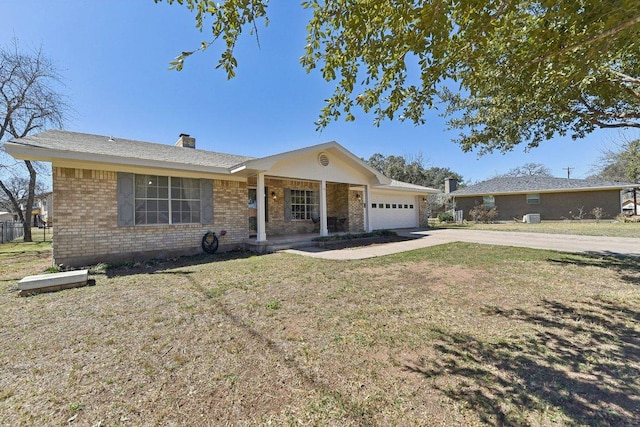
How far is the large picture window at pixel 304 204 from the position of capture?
43.4ft

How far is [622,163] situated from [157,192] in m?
45.6

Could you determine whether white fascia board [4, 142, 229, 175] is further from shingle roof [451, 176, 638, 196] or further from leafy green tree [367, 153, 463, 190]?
leafy green tree [367, 153, 463, 190]

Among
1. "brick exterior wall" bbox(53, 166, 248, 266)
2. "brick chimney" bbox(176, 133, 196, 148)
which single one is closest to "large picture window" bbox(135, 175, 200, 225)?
"brick exterior wall" bbox(53, 166, 248, 266)

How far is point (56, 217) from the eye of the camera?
668 cm

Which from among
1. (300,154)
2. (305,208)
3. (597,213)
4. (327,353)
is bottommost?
(327,353)

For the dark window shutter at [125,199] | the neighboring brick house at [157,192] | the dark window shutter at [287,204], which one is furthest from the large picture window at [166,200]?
the dark window shutter at [287,204]

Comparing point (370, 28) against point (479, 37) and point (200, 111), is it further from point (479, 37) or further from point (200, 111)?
point (200, 111)

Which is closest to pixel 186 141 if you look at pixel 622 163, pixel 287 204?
pixel 287 204

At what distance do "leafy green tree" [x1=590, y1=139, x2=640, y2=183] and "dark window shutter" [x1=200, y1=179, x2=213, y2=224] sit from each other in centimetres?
2875

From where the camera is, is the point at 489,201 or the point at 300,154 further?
the point at 489,201

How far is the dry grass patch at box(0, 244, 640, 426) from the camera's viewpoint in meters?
2.04

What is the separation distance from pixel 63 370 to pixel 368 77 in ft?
16.3

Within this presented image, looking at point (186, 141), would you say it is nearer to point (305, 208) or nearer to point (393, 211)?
point (305, 208)

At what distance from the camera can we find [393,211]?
16.9m
